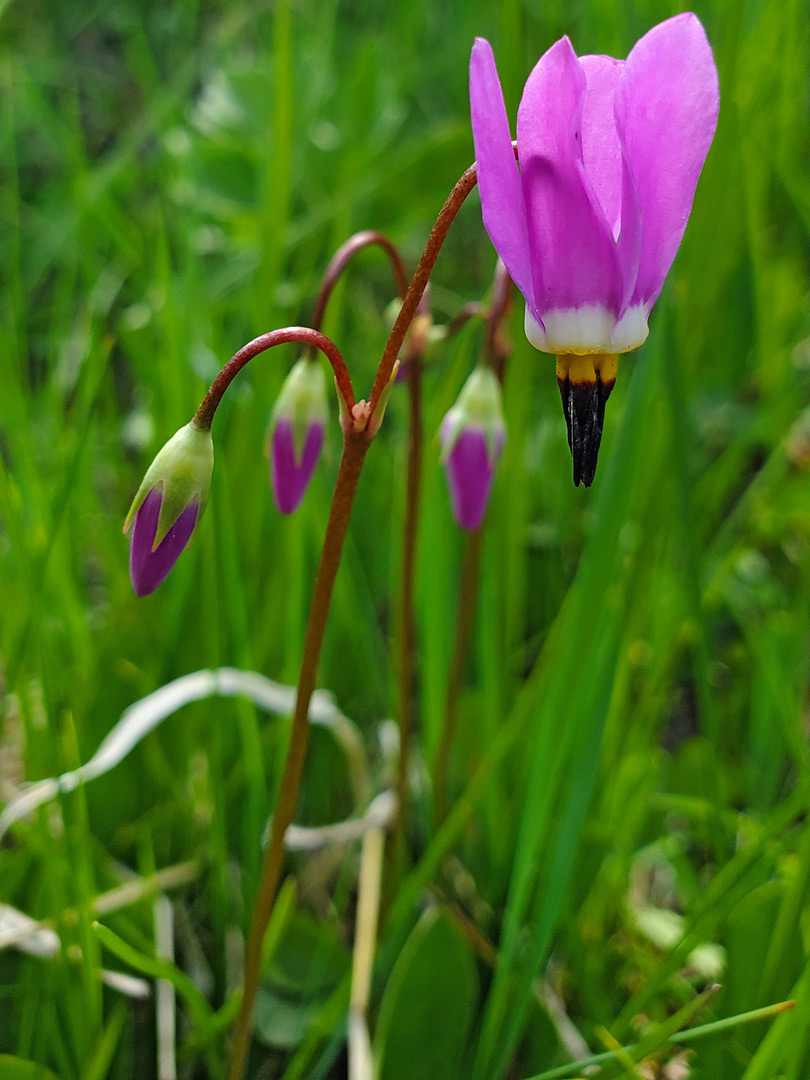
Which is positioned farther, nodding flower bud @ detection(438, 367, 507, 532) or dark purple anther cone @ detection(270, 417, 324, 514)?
nodding flower bud @ detection(438, 367, 507, 532)

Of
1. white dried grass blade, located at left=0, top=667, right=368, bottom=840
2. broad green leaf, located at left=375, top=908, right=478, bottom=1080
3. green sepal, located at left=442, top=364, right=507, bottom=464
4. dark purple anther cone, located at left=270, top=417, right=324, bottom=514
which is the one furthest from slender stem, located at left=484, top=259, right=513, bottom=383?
broad green leaf, located at left=375, top=908, right=478, bottom=1080

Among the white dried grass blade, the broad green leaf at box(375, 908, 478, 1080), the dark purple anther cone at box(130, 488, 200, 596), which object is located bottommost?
the broad green leaf at box(375, 908, 478, 1080)

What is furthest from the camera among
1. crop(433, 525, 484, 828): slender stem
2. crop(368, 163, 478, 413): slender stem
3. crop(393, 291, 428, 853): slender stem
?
crop(433, 525, 484, 828): slender stem

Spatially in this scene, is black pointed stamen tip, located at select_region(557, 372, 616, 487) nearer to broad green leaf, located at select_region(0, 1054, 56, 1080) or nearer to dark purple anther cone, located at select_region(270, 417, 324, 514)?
dark purple anther cone, located at select_region(270, 417, 324, 514)

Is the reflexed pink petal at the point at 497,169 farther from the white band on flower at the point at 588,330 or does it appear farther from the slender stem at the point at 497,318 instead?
the slender stem at the point at 497,318

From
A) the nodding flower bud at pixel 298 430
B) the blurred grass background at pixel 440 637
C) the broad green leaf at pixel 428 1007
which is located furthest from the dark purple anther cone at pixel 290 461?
the broad green leaf at pixel 428 1007

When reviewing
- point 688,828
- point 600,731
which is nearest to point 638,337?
point 600,731

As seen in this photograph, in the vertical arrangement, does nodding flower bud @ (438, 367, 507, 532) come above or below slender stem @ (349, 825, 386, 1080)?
above
